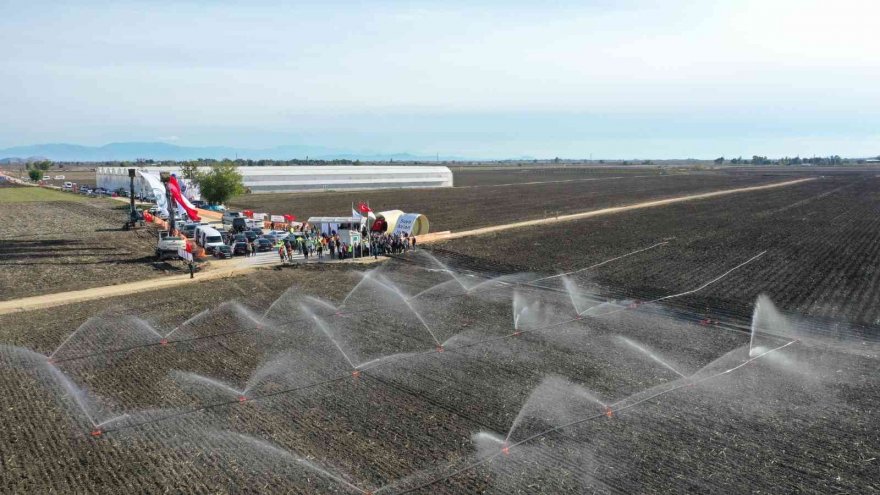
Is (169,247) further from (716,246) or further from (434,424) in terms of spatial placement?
(716,246)

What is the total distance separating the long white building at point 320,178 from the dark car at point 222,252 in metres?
69.6

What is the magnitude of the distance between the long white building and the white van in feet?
215

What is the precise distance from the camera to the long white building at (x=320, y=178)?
113625mm

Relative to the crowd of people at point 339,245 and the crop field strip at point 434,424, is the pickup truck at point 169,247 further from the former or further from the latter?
the crop field strip at point 434,424

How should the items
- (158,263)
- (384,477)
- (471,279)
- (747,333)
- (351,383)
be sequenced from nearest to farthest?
(384,477) → (351,383) → (747,333) → (471,279) → (158,263)

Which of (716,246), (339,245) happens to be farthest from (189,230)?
(716,246)

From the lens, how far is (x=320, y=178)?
410ft

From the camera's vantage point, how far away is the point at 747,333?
1001 inches

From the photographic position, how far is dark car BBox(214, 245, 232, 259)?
43.4 meters

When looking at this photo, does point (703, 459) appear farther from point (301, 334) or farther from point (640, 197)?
point (640, 197)

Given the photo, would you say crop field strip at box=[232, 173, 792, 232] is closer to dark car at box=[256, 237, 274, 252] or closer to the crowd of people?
the crowd of people

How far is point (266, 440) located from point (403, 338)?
9.35 m

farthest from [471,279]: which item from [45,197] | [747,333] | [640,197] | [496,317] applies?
[45,197]

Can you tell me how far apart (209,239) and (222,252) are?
10.7 feet
